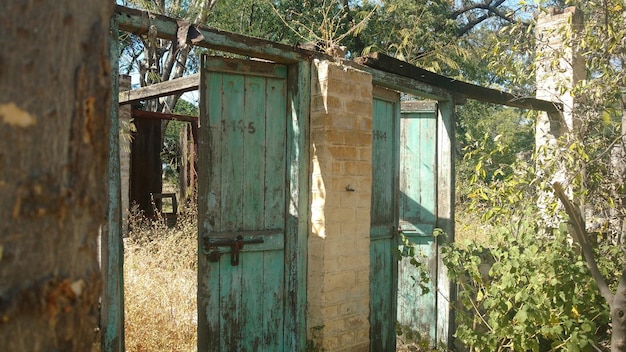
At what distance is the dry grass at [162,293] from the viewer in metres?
4.26

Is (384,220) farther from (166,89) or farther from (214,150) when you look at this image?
(166,89)

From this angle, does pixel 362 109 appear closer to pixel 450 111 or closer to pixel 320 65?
pixel 320 65

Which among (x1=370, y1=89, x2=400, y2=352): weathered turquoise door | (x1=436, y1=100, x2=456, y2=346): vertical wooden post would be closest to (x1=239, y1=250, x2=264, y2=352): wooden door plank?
(x1=370, y1=89, x2=400, y2=352): weathered turquoise door

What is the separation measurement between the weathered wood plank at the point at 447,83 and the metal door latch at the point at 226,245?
1674mm

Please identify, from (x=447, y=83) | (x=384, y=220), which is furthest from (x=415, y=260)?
(x=447, y=83)

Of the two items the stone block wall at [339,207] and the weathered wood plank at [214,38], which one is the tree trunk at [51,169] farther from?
the stone block wall at [339,207]

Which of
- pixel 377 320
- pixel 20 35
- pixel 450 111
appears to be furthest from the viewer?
pixel 450 111

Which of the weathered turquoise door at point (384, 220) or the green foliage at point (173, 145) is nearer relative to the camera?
the weathered turquoise door at point (384, 220)

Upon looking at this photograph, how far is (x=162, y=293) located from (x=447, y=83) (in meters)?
3.26

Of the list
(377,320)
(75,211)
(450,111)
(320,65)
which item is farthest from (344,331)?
(75,211)

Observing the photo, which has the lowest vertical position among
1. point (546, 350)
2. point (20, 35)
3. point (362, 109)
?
point (546, 350)

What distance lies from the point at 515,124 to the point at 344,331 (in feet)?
52.3

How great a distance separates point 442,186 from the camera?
17.3ft

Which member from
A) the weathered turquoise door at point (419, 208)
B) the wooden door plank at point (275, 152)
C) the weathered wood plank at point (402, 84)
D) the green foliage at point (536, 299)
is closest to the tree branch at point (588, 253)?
the green foliage at point (536, 299)
